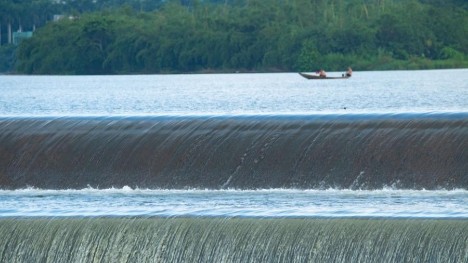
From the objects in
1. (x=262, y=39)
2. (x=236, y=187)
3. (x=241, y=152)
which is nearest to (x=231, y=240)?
(x=236, y=187)

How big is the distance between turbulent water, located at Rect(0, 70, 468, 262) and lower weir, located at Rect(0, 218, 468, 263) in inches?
0.6

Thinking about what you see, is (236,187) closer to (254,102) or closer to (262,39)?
(254,102)

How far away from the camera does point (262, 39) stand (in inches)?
4670

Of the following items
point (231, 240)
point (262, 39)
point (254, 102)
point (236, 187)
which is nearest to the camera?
point (231, 240)

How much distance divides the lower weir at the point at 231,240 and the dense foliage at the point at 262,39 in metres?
93.6

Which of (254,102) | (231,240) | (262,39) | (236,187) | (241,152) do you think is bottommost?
(262,39)

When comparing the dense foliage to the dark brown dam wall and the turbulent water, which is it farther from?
the turbulent water

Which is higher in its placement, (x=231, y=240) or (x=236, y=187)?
(x=231, y=240)

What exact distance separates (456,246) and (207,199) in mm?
7595

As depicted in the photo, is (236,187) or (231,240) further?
(236,187)

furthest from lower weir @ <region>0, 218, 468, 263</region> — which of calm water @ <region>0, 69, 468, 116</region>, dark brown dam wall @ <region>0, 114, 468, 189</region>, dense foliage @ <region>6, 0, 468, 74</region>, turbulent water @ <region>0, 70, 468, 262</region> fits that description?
dense foliage @ <region>6, 0, 468, 74</region>

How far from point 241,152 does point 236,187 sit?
0.75 metres

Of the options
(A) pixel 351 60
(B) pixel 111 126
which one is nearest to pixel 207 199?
(B) pixel 111 126

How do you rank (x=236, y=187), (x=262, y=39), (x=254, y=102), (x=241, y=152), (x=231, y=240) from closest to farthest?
(x=231, y=240) → (x=236, y=187) → (x=241, y=152) → (x=254, y=102) → (x=262, y=39)
